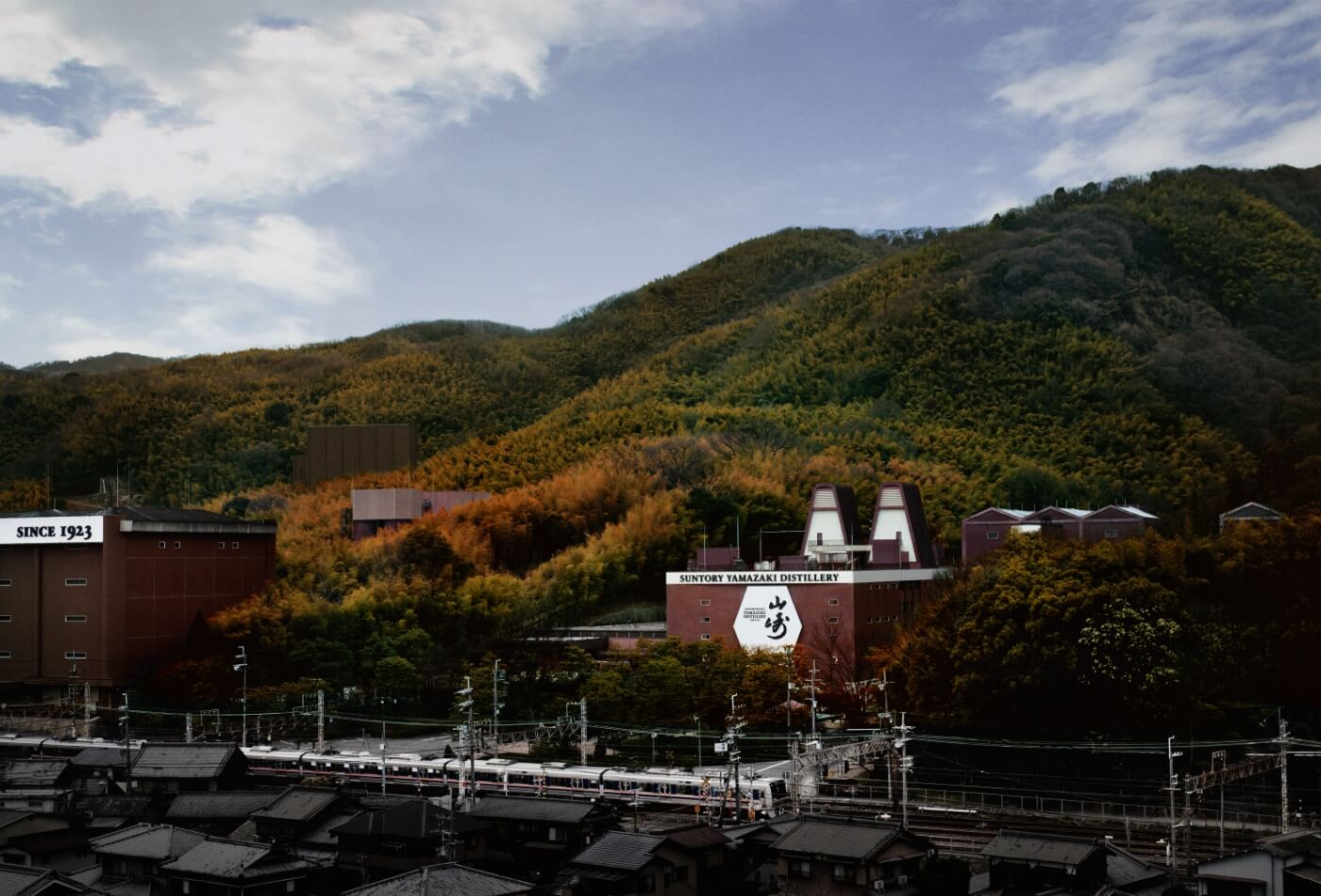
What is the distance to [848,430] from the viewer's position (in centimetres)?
8262

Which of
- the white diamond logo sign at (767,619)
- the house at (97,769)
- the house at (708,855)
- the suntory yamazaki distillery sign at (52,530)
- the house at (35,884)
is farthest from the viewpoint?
the suntory yamazaki distillery sign at (52,530)

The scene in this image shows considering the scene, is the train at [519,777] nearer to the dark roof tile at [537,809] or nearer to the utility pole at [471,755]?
the utility pole at [471,755]

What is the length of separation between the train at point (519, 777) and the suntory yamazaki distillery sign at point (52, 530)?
33.3ft

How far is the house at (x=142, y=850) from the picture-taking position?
28.3m

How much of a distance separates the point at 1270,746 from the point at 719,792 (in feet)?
48.5

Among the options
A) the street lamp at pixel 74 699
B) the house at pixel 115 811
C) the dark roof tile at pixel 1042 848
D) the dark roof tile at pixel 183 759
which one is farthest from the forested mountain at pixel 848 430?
the house at pixel 115 811

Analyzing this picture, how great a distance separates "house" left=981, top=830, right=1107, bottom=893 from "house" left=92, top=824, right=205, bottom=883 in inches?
631

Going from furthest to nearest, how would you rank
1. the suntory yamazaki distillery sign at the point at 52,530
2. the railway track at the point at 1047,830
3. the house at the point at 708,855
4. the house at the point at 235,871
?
1. the suntory yamazaki distillery sign at the point at 52,530
2. the railway track at the point at 1047,830
3. the house at the point at 708,855
4. the house at the point at 235,871

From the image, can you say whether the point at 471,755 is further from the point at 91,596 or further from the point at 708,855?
the point at 91,596

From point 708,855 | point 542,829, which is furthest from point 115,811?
point 708,855

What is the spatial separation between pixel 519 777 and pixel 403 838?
11518 millimetres

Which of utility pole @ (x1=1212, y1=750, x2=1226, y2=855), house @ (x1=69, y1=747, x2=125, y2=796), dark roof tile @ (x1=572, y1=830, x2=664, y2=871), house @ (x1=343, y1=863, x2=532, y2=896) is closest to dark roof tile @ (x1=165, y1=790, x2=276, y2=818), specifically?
house @ (x1=69, y1=747, x2=125, y2=796)

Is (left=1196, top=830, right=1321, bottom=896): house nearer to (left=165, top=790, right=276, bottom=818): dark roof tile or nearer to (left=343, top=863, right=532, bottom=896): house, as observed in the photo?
(left=343, top=863, right=532, bottom=896): house

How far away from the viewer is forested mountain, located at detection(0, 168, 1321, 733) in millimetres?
40656
